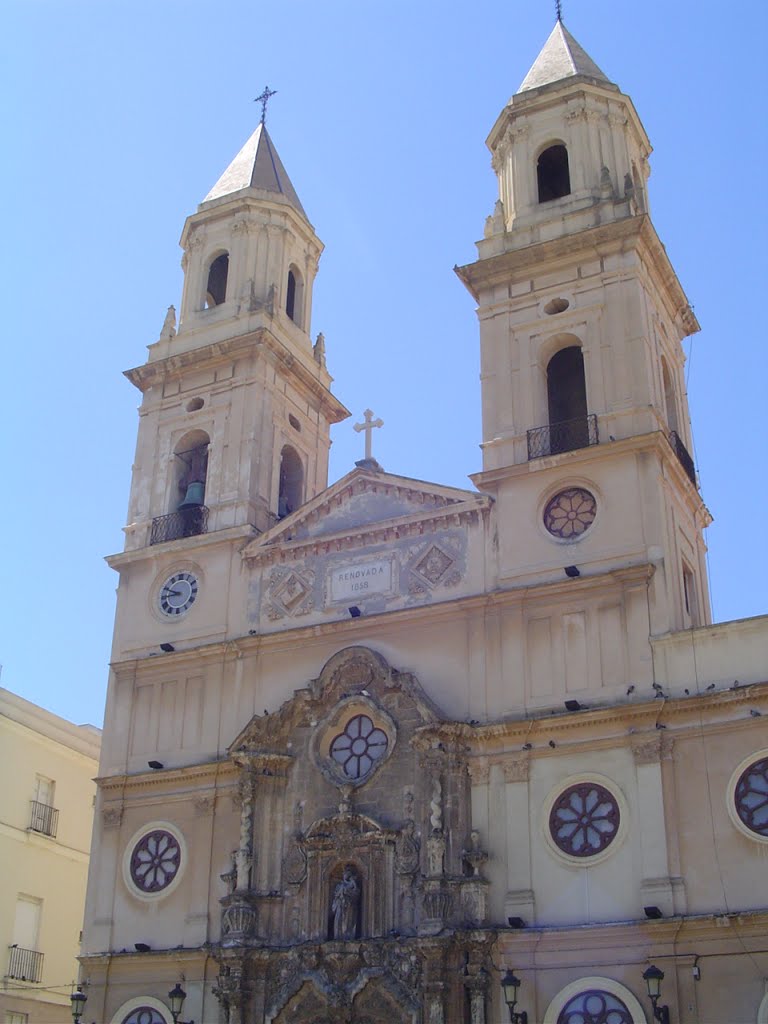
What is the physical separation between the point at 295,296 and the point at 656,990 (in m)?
23.5

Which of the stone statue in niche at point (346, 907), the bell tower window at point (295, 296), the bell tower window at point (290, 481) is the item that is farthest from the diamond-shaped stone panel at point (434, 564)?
the bell tower window at point (295, 296)

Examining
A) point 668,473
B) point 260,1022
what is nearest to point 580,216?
point 668,473

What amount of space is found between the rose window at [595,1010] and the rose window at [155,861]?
9713mm

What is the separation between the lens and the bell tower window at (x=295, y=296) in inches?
1533

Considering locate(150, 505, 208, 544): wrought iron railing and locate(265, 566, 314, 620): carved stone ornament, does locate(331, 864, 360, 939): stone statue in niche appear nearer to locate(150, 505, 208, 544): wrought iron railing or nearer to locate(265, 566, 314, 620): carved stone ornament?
locate(265, 566, 314, 620): carved stone ornament

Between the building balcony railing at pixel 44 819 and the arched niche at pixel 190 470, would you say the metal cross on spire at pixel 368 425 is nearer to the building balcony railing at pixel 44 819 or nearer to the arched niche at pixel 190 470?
Result: the arched niche at pixel 190 470

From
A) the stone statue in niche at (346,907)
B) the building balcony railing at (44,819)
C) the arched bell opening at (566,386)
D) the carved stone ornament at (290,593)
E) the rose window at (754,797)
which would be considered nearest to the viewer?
the rose window at (754,797)

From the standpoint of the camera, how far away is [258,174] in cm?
3975

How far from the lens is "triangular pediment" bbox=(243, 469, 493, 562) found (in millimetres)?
30188

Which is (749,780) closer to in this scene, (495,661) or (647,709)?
(647,709)

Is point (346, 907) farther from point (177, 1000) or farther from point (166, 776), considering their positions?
point (166, 776)

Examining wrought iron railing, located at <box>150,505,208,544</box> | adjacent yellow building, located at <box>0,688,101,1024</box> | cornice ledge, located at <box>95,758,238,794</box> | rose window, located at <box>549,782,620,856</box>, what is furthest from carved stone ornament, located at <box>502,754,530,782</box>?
adjacent yellow building, located at <box>0,688,101,1024</box>

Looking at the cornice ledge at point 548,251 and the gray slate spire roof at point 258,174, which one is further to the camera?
the gray slate spire roof at point 258,174

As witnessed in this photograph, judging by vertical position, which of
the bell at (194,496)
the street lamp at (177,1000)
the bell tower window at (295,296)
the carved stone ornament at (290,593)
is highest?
the bell tower window at (295,296)
